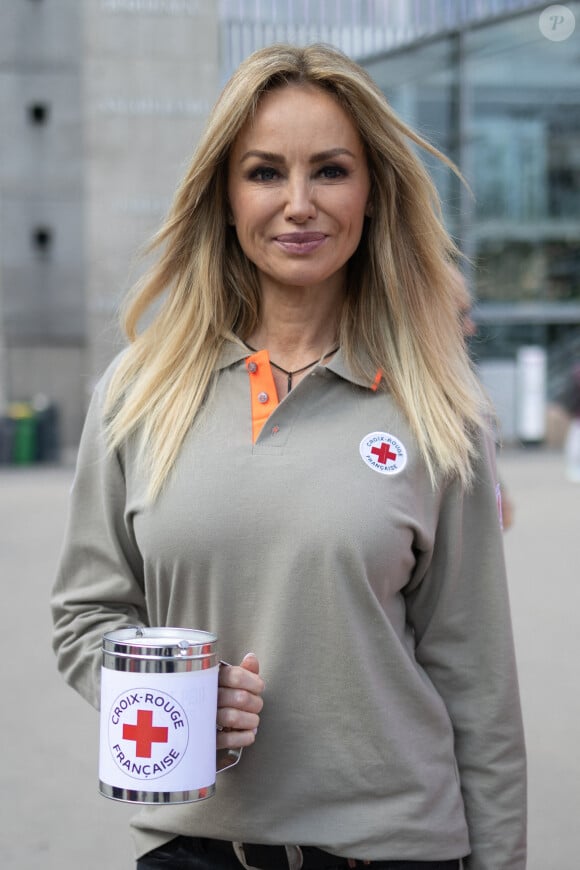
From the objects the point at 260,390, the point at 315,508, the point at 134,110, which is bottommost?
the point at 315,508

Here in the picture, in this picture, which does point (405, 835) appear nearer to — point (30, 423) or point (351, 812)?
point (351, 812)

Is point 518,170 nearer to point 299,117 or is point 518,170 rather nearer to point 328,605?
point 299,117

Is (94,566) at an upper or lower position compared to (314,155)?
lower

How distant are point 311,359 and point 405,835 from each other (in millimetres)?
841

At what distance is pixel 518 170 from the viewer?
813 inches

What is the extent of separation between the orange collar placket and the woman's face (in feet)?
0.49

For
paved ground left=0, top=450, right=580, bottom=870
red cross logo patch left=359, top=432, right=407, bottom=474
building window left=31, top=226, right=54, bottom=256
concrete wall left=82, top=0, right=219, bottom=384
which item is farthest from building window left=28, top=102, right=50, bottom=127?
red cross logo patch left=359, top=432, right=407, bottom=474

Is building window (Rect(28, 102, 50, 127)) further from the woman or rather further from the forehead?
the forehead

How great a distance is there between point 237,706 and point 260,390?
0.57 m

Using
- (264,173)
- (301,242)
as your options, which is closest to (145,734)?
(301,242)

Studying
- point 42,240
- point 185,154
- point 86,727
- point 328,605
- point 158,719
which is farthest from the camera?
point 42,240

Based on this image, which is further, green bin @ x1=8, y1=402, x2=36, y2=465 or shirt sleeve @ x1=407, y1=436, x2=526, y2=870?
green bin @ x1=8, y1=402, x2=36, y2=465

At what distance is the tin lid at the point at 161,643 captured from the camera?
1.72m

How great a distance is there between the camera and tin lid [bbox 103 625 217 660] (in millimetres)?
1720
